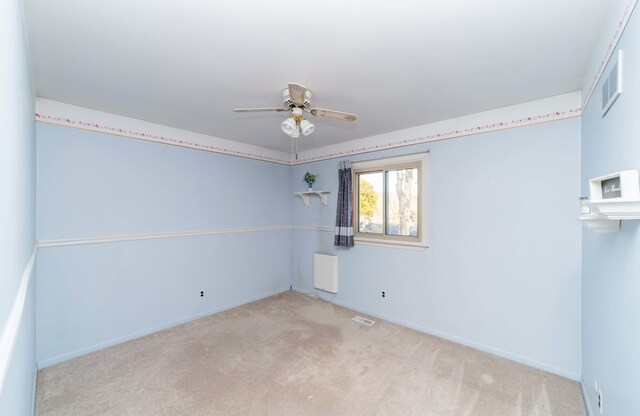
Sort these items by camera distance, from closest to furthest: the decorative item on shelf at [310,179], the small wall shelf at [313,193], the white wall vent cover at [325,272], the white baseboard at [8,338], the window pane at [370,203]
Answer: the white baseboard at [8,338] → the window pane at [370,203] → the white wall vent cover at [325,272] → the small wall shelf at [313,193] → the decorative item on shelf at [310,179]

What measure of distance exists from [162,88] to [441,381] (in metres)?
3.42

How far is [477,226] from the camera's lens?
111 inches

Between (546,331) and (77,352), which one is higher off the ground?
(546,331)

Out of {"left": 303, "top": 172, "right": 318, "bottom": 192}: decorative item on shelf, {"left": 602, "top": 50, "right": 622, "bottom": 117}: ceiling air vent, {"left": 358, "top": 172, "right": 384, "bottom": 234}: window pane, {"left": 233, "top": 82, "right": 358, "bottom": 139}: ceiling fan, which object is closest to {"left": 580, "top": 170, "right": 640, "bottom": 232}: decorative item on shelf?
{"left": 602, "top": 50, "right": 622, "bottom": 117}: ceiling air vent

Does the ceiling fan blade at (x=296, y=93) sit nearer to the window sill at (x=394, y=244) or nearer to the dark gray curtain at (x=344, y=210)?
the dark gray curtain at (x=344, y=210)

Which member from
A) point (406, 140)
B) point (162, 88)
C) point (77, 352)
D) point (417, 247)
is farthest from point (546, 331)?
point (77, 352)

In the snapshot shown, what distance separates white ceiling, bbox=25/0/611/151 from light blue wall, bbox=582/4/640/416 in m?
0.43

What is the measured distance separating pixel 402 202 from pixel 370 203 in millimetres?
494

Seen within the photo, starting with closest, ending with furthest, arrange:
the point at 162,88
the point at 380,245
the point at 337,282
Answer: the point at 162,88 → the point at 380,245 → the point at 337,282

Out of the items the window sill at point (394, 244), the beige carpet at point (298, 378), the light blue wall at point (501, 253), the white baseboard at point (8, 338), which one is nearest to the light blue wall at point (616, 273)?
the light blue wall at point (501, 253)

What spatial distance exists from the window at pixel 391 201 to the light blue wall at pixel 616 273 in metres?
1.47

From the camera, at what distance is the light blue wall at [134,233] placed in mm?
Answer: 2539

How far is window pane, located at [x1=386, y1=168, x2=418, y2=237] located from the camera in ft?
11.1

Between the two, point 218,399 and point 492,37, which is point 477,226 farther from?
point 218,399
